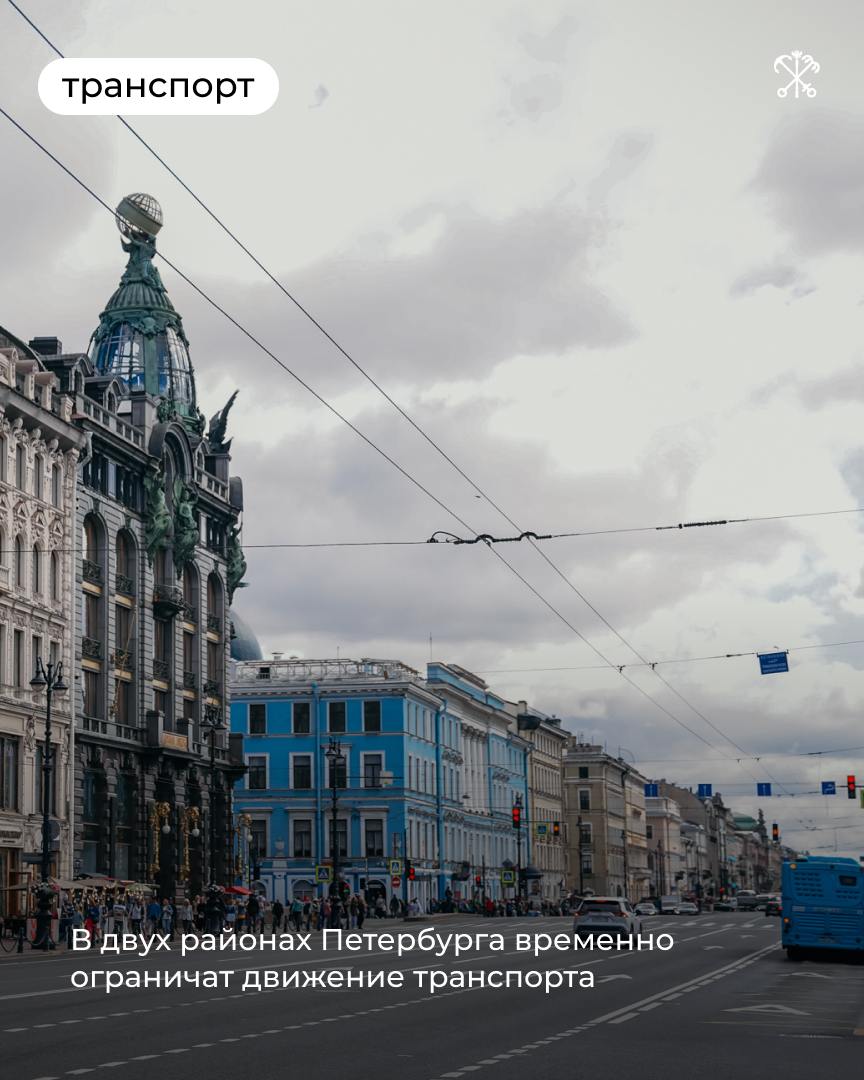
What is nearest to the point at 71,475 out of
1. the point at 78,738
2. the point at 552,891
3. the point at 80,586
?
the point at 80,586

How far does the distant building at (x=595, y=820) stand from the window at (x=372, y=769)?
56602mm

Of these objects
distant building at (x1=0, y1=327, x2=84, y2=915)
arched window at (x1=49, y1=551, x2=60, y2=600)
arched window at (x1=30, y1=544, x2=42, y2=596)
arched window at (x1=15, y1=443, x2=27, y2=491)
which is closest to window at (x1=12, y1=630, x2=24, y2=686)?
distant building at (x1=0, y1=327, x2=84, y2=915)

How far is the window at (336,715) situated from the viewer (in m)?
102

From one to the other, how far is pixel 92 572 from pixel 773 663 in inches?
1113

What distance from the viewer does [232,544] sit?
8369 centimetres

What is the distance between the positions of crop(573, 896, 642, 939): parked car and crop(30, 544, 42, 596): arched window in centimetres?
2403

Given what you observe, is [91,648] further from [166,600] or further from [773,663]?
[773,663]

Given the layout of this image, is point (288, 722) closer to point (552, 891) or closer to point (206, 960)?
point (552, 891)

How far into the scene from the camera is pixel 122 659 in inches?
2768

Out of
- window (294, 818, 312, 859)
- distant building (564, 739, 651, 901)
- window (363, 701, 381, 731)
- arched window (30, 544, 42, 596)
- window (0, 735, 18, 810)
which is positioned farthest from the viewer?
distant building (564, 739, 651, 901)

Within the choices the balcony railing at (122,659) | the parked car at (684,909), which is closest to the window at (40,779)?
A: the balcony railing at (122,659)

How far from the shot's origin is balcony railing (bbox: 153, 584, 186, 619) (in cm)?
7350

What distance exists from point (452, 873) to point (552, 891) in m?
33.6

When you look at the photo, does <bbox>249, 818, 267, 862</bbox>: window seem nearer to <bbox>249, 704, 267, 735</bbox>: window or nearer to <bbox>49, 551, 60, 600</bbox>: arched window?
<bbox>249, 704, 267, 735</bbox>: window
